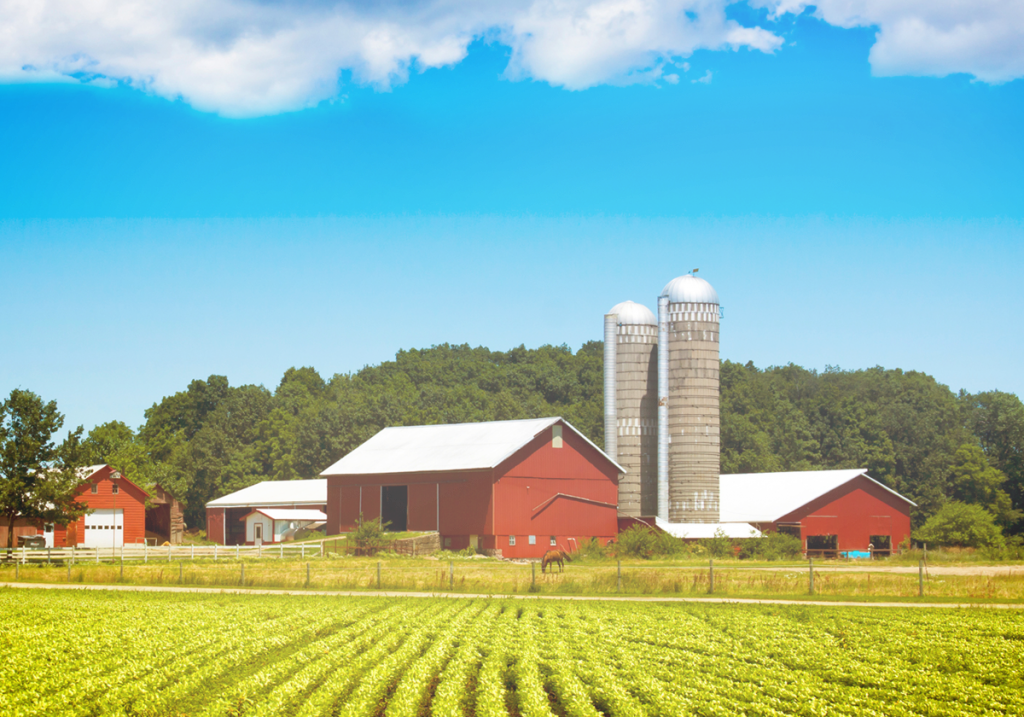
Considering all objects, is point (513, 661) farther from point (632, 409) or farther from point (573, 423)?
point (573, 423)

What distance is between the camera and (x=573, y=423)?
112 m

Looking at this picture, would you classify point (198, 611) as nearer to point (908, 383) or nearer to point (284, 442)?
point (284, 442)

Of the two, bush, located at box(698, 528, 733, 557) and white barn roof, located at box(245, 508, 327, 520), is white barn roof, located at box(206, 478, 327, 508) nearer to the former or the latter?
white barn roof, located at box(245, 508, 327, 520)

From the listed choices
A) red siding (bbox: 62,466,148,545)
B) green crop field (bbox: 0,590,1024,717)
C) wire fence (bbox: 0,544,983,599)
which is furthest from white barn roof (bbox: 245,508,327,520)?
green crop field (bbox: 0,590,1024,717)

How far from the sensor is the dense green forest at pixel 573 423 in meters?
102

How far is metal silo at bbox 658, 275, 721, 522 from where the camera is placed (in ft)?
201

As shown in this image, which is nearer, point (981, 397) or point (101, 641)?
point (101, 641)

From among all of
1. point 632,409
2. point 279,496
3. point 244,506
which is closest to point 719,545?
point 632,409

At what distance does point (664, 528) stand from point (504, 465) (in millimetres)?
9867

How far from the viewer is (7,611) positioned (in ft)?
83.9

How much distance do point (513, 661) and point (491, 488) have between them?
38.0m

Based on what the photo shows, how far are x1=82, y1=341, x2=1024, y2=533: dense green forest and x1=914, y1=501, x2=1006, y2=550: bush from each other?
1281 inches

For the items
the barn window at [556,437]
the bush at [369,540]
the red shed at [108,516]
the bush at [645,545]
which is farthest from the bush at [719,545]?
the red shed at [108,516]

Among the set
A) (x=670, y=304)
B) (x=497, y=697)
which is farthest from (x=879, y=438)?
(x=497, y=697)
